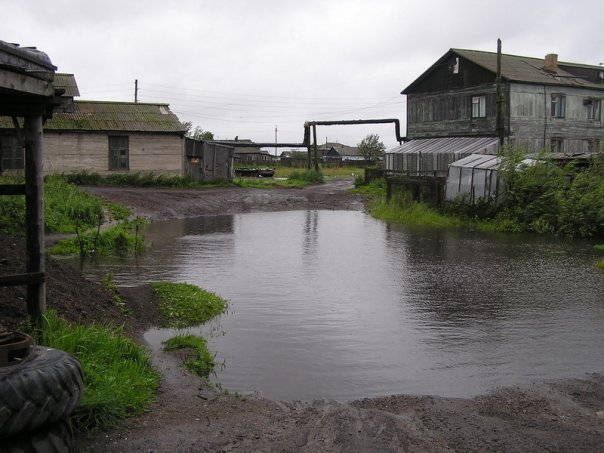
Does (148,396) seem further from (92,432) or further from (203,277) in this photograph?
(203,277)

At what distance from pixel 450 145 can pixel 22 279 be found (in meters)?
35.7

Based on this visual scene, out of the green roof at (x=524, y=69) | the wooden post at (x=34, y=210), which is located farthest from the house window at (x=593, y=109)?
the wooden post at (x=34, y=210)

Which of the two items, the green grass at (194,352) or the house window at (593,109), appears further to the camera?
the house window at (593,109)

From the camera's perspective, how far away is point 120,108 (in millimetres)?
37688

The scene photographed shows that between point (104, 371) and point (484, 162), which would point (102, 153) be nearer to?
point (484, 162)

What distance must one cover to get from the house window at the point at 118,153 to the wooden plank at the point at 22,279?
96.5ft

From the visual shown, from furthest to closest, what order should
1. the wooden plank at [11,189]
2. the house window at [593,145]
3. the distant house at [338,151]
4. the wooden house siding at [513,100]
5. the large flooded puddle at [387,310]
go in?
the distant house at [338,151] → the house window at [593,145] → the wooden house siding at [513,100] → the large flooded puddle at [387,310] → the wooden plank at [11,189]

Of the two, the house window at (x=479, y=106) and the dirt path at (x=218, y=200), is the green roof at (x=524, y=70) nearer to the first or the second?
the house window at (x=479, y=106)

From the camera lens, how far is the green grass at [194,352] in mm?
7773

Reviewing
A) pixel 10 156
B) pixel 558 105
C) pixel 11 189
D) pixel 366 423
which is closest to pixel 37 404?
pixel 366 423

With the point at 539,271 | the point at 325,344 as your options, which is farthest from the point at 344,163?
the point at 325,344

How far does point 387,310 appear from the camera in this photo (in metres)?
11.5

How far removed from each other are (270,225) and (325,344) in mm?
16751

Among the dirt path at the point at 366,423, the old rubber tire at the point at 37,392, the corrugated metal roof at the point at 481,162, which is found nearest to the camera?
the old rubber tire at the point at 37,392
